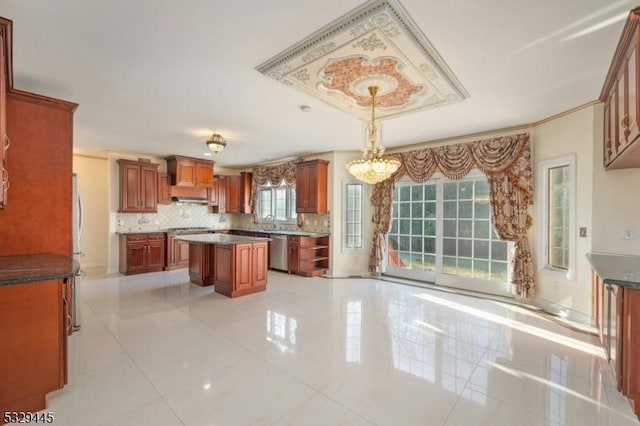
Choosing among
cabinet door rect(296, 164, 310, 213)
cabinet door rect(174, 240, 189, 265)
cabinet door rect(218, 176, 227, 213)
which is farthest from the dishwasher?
cabinet door rect(218, 176, 227, 213)

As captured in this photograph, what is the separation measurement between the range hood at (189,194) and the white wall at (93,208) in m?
1.67

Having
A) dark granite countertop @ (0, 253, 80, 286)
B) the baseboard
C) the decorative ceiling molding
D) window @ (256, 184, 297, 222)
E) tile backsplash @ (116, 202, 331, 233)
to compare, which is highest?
the decorative ceiling molding

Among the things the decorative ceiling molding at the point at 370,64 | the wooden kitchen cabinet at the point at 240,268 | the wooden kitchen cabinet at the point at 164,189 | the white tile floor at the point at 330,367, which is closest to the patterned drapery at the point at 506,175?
the white tile floor at the point at 330,367

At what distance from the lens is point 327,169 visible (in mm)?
6340

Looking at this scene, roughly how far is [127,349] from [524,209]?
5290 mm

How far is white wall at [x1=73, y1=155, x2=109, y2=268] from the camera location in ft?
22.2

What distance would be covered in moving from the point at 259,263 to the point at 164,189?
11.9ft

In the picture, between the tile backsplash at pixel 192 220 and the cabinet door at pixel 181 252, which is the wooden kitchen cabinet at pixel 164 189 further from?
the cabinet door at pixel 181 252

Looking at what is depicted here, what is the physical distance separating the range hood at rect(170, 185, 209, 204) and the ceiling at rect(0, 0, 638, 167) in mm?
2717

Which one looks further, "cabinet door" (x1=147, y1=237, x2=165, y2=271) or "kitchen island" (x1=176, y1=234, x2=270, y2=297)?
"cabinet door" (x1=147, y1=237, x2=165, y2=271)

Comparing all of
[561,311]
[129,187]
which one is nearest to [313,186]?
[129,187]

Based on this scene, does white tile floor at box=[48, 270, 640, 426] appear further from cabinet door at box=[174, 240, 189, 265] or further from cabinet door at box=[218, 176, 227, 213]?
cabinet door at box=[218, 176, 227, 213]

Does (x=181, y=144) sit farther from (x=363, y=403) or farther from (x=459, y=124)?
(x=363, y=403)

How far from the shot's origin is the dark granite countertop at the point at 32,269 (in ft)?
5.90
